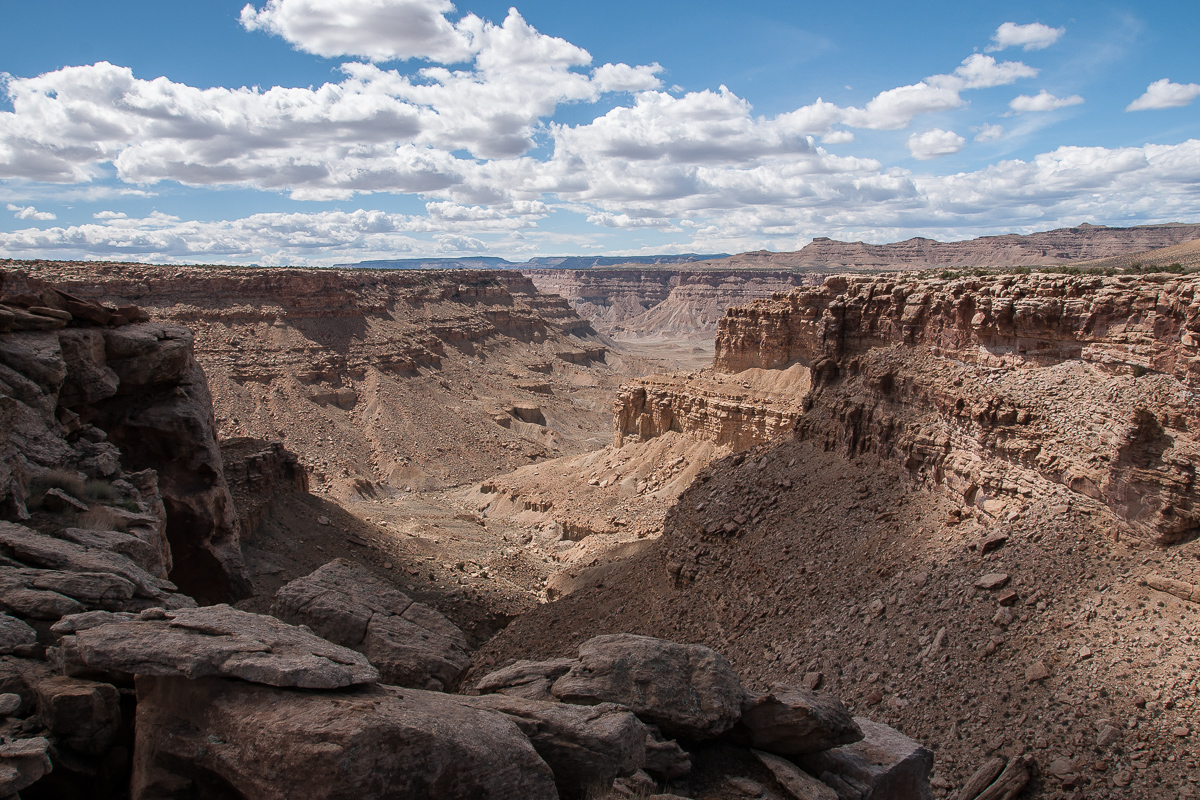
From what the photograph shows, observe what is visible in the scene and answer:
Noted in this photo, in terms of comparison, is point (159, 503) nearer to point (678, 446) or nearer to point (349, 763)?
point (349, 763)

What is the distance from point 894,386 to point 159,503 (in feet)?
61.0

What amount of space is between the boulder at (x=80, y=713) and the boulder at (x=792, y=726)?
7.36m

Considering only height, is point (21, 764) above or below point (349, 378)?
above

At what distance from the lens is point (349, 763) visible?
629 cm

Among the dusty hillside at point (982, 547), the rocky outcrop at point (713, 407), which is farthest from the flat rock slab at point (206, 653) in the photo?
the rocky outcrop at point (713, 407)

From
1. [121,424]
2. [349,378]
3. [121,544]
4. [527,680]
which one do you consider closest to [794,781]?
[527,680]

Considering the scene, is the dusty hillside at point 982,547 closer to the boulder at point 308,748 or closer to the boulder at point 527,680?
the boulder at point 527,680

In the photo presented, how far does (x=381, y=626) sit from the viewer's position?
41.9 feet

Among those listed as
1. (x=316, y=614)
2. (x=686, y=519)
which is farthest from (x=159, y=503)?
(x=686, y=519)

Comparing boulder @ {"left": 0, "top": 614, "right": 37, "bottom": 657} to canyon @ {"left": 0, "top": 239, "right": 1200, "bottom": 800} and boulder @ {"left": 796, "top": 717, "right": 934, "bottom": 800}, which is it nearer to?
canyon @ {"left": 0, "top": 239, "right": 1200, "bottom": 800}

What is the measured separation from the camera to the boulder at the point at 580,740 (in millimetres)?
8008

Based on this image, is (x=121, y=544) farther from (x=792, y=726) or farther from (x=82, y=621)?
(x=792, y=726)

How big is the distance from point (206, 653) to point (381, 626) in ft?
20.0

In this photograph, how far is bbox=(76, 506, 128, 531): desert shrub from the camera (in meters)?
11.7
